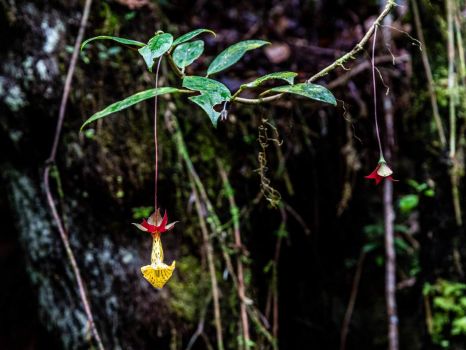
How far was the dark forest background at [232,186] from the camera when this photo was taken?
1.33m

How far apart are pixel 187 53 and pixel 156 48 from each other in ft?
0.47

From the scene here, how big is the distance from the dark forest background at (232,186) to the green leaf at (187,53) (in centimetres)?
40

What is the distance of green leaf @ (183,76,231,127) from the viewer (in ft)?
2.05

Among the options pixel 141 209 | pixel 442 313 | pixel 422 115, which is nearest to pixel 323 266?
pixel 442 313

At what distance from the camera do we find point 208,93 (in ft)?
2.14

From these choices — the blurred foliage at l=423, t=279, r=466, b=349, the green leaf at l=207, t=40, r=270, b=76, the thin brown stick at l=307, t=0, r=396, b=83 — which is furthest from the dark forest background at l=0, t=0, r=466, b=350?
the thin brown stick at l=307, t=0, r=396, b=83

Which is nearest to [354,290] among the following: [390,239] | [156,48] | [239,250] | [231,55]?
[390,239]

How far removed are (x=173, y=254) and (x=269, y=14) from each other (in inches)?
51.1

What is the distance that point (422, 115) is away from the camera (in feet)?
5.29

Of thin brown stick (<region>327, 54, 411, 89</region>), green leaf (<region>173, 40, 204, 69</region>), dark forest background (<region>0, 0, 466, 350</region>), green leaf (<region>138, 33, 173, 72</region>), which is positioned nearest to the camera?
green leaf (<region>138, 33, 173, 72</region>)

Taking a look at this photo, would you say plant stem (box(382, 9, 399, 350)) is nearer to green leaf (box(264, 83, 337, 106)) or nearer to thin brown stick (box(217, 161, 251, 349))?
thin brown stick (box(217, 161, 251, 349))

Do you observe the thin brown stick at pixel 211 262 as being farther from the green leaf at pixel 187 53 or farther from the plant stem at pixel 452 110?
the plant stem at pixel 452 110

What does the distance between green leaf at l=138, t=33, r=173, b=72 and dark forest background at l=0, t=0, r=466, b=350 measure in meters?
0.52

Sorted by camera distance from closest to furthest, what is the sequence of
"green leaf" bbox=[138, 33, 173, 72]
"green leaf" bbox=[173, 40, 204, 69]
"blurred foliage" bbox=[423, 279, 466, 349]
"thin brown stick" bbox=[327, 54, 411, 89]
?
"green leaf" bbox=[138, 33, 173, 72]
"green leaf" bbox=[173, 40, 204, 69]
"blurred foliage" bbox=[423, 279, 466, 349]
"thin brown stick" bbox=[327, 54, 411, 89]
